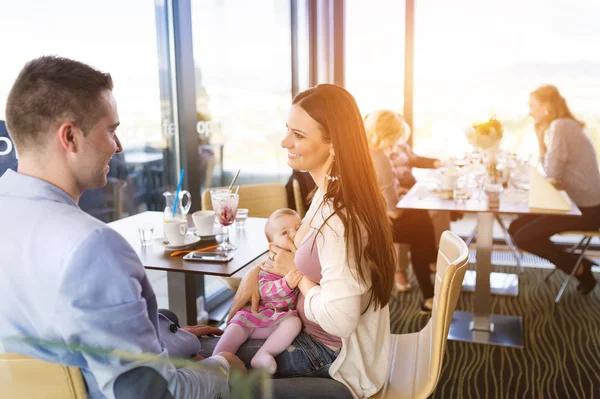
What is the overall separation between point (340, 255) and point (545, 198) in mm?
2107

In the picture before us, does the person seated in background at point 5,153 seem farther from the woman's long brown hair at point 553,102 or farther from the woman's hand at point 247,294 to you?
the woman's long brown hair at point 553,102

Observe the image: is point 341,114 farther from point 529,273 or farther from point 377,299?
point 529,273

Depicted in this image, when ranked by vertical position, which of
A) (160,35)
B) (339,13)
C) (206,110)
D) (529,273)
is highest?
(339,13)

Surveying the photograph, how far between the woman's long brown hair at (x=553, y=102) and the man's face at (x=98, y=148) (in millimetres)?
3702

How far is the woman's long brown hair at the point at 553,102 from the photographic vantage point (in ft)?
13.1

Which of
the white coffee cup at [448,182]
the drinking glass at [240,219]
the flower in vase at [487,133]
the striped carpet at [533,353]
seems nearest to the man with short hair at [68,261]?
the drinking glass at [240,219]

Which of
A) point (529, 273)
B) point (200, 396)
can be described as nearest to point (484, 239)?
point (529, 273)

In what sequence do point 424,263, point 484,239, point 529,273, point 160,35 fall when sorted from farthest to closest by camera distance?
point 529,273 → point 424,263 → point 484,239 → point 160,35

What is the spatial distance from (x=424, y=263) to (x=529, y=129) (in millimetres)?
2543

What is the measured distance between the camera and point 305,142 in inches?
62.6

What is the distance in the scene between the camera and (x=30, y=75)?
1.03m

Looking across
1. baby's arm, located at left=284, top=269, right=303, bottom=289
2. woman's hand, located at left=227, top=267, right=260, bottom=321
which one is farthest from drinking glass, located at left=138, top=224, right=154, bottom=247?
baby's arm, located at left=284, top=269, right=303, bottom=289

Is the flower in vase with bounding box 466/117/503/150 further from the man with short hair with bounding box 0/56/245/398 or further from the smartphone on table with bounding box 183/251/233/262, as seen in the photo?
the man with short hair with bounding box 0/56/245/398

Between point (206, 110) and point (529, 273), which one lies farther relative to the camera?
point (529, 273)
